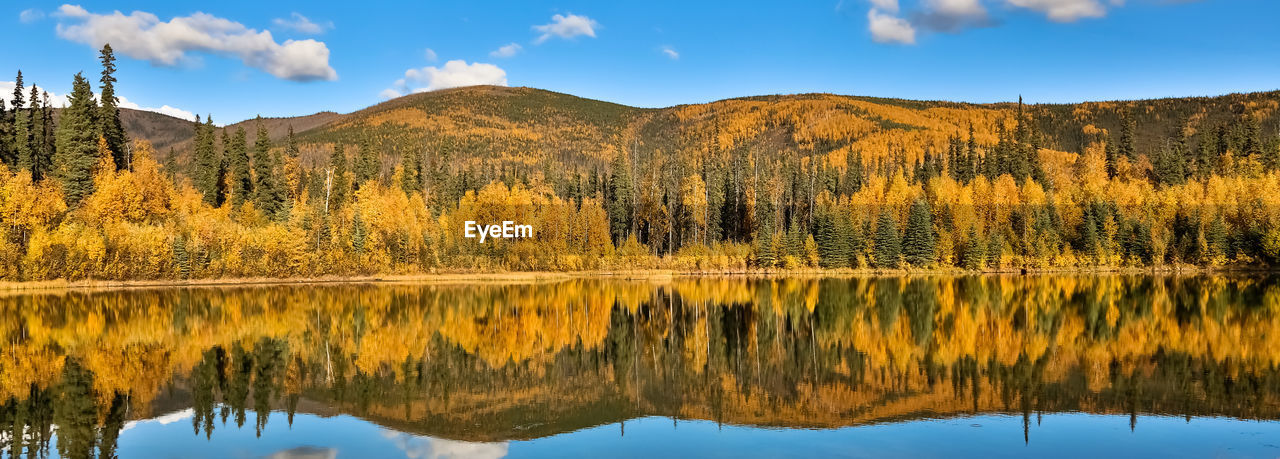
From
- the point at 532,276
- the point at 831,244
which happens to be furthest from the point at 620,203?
the point at 831,244

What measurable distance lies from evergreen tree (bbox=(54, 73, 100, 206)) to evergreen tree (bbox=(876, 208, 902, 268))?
69582 millimetres

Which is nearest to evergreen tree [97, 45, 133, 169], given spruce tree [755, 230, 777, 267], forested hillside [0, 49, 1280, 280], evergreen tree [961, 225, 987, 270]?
forested hillside [0, 49, 1280, 280]

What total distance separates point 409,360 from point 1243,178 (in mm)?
106866

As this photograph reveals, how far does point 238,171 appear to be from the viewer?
3290 inches

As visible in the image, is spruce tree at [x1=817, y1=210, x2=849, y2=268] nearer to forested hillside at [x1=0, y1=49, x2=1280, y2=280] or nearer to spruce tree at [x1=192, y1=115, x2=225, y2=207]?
forested hillside at [x1=0, y1=49, x2=1280, y2=280]

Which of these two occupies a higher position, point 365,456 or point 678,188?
point 678,188

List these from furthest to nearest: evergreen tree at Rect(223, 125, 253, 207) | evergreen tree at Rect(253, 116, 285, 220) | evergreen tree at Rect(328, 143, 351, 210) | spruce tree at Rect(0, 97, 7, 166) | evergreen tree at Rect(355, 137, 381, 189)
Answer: evergreen tree at Rect(355, 137, 381, 189) → evergreen tree at Rect(328, 143, 351, 210) → evergreen tree at Rect(253, 116, 285, 220) → evergreen tree at Rect(223, 125, 253, 207) → spruce tree at Rect(0, 97, 7, 166)

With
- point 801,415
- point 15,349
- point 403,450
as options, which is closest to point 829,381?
point 801,415

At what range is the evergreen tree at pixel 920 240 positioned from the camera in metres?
85.9

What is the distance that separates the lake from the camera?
1530 centimetres

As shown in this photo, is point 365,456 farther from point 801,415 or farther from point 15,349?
point 15,349

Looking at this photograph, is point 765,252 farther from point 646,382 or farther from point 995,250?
point 646,382

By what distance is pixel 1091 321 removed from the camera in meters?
33.7

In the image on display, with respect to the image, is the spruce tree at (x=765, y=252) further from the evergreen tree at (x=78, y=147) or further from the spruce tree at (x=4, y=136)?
the spruce tree at (x=4, y=136)
